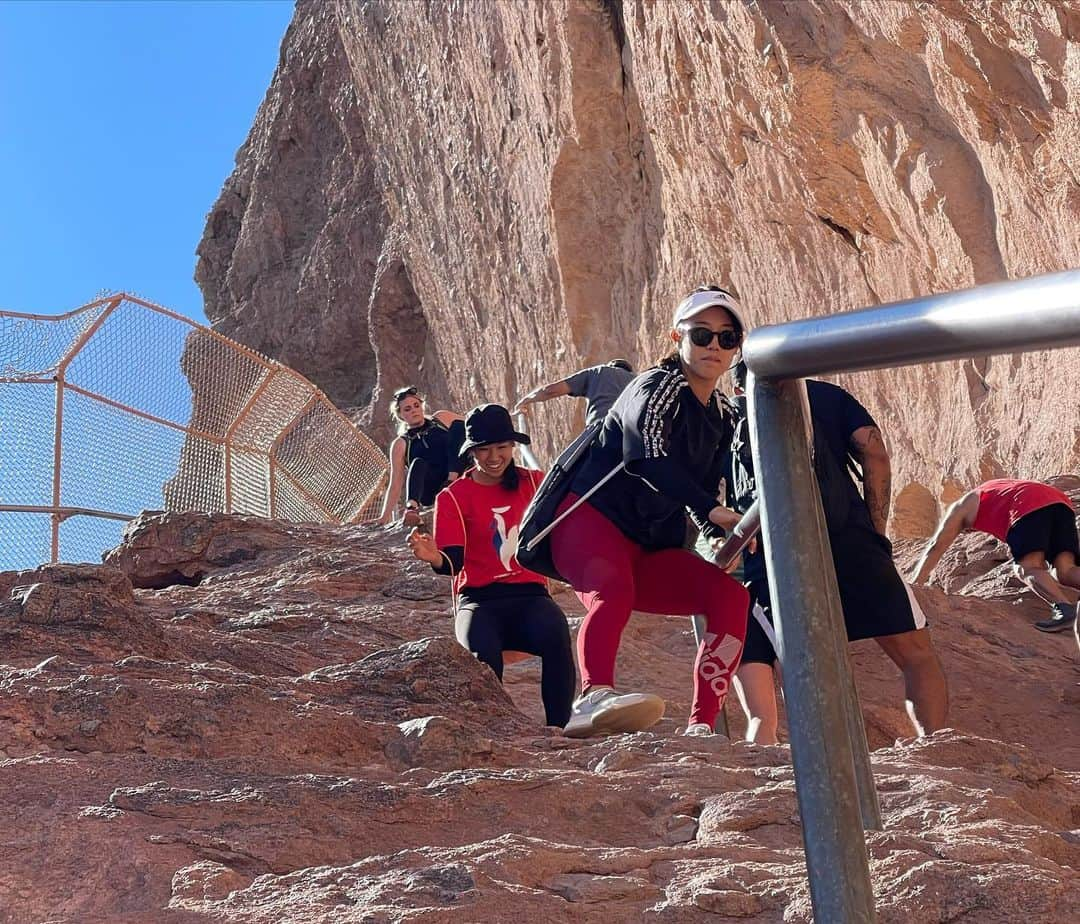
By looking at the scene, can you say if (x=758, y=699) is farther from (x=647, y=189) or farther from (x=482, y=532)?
(x=647, y=189)

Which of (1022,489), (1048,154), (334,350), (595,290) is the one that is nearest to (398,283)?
(334,350)

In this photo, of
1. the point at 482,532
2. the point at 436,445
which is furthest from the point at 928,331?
the point at 436,445

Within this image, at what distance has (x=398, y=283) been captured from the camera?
2220cm

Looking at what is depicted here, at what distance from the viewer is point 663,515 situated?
4.41 m

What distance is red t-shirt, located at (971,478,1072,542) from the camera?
20.2ft

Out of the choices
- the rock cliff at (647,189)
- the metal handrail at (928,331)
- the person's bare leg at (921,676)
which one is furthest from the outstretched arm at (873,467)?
the rock cliff at (647,189)

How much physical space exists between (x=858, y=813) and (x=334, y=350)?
77.0 ft

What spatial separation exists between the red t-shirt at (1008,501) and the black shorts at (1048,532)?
0.02 meters

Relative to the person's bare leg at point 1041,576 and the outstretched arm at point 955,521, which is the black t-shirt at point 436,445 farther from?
the person's bare leg at point 1041,576

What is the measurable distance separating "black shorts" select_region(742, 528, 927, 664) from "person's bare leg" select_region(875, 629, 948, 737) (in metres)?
0.05

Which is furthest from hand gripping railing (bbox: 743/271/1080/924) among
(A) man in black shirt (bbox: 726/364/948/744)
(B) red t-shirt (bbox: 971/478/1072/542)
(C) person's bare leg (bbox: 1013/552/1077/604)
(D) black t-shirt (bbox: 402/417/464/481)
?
(D) black t-shirt (bbox: 402/417/464/481)

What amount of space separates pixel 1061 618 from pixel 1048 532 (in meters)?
0.59

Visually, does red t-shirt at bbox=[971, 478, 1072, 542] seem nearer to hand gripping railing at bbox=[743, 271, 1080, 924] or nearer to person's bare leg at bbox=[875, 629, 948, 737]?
person's bare leg at bbox=[875, 629, 948, 737]

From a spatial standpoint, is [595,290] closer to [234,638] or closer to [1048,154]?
[1048,154]
